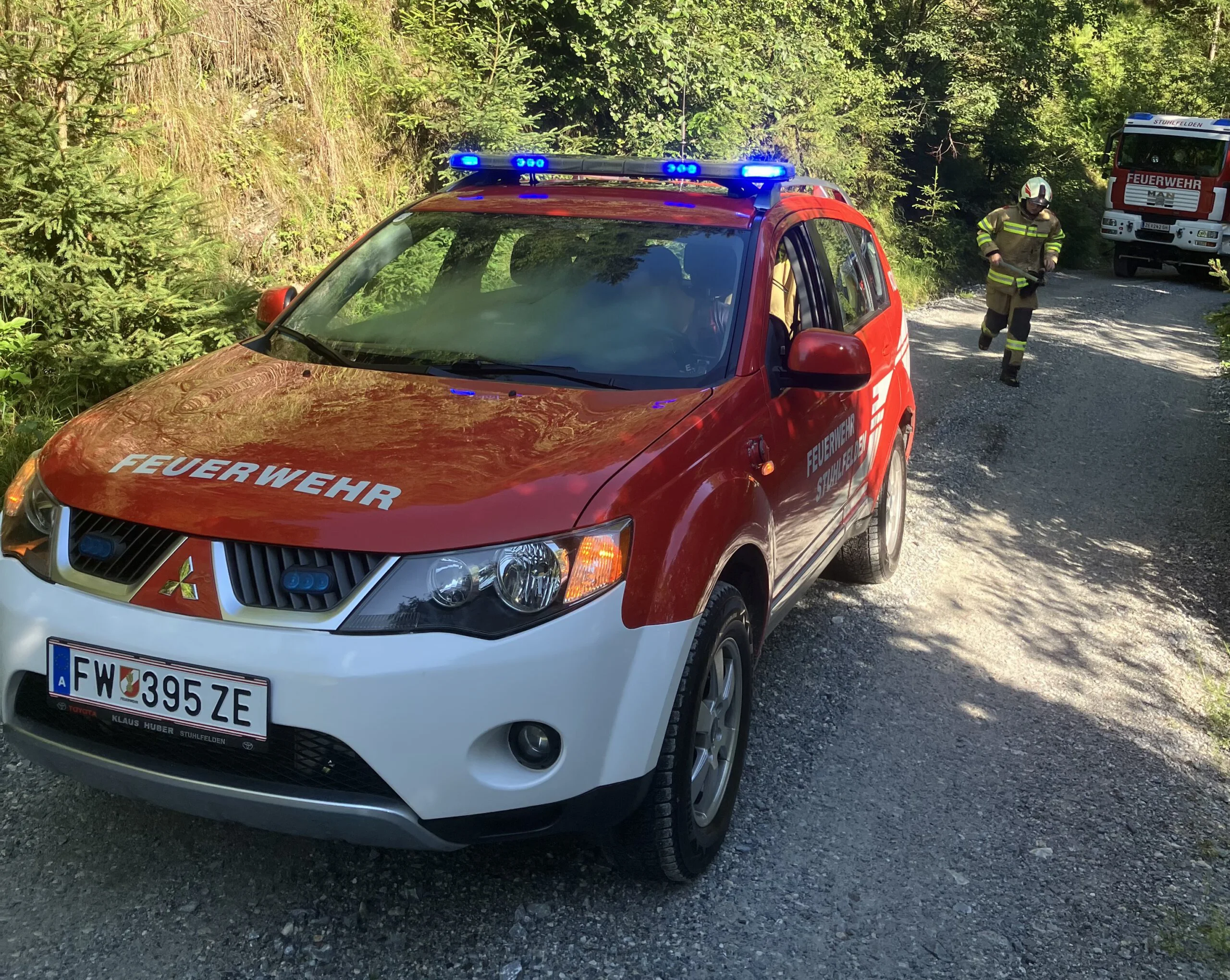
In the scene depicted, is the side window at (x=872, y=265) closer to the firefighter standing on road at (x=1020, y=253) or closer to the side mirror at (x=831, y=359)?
the side mirror at (x=831, y=359)

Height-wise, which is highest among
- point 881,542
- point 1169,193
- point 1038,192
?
point 1038,192

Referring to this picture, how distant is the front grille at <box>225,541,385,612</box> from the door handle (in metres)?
1.32

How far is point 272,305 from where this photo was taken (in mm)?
4305

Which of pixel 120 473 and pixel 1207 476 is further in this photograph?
pixel 1207 476

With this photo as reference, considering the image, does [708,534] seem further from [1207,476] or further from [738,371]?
[1207,476]

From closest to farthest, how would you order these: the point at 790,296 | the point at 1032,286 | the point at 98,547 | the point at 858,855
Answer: the point at 98,547 < the point at 858,855 < the point at 790,296 < the point at 1032,286

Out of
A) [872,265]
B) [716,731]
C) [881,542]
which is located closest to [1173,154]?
[872,265]

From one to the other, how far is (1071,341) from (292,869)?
512 inches

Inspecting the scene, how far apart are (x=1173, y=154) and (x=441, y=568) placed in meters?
24.2

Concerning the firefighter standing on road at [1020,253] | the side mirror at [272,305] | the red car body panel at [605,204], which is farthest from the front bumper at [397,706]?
the firefighter standing on road at [1020,253]

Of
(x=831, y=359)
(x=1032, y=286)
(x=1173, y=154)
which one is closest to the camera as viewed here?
(x=831, y=359)

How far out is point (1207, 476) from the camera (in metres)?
8.27

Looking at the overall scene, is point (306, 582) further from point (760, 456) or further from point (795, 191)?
point (795, 191)

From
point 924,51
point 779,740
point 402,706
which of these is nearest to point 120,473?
point 402,706
